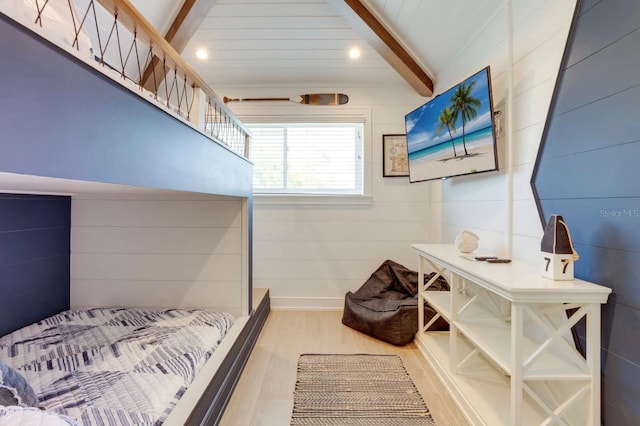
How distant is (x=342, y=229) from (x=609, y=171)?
2203 mm

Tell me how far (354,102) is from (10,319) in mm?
3127

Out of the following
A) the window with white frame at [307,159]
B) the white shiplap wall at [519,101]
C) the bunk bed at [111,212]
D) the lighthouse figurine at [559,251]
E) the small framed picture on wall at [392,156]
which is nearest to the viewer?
the bunk bed at [111,212]

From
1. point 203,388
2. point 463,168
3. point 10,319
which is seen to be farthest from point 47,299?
point 463,168

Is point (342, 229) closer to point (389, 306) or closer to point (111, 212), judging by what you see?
point (389, 306)

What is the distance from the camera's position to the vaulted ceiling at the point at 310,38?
7.47 ft

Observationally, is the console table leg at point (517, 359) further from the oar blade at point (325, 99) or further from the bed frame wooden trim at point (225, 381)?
the oar blade at point (325, 99)

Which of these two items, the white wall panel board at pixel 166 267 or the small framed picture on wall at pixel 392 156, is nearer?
the white wall panel board at pixel 166 267

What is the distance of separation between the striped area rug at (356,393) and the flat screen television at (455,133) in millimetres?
1393

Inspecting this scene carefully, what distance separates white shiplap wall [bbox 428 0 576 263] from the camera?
4.83 ft

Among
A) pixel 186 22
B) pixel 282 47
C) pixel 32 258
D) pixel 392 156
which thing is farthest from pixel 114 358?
pixel 392 156

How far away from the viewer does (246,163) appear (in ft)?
7.71

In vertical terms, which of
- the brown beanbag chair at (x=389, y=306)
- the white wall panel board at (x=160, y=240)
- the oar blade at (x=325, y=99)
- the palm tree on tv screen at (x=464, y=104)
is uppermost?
the oar blade at (x=325, y=99)

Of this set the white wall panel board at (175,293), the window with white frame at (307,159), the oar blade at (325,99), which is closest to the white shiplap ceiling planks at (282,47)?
the oar blade at (325,99)

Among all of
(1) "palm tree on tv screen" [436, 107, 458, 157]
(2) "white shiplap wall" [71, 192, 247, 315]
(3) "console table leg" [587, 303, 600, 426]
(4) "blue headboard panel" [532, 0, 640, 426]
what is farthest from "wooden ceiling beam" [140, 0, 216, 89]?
(3) "console table leg" [587, 303, 600, 426]
